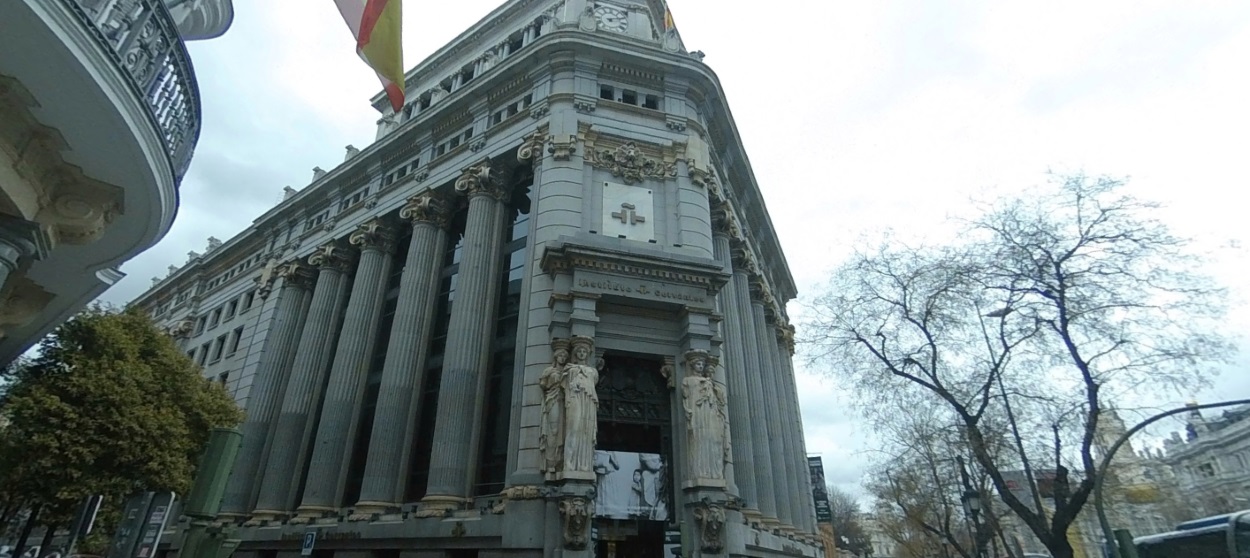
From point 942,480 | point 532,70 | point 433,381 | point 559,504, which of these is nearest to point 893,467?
point 942,480

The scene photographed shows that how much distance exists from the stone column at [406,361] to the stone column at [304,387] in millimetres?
6068

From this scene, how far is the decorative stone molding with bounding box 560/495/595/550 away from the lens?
55.2 feet

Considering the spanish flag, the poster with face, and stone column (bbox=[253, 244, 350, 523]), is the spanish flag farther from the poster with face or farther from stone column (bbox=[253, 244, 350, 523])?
stone column (bbox=[253, 244, 350, 523])

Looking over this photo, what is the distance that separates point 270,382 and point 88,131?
86.6ft

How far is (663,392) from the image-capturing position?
68.2ft

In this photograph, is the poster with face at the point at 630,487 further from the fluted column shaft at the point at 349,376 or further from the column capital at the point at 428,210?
the column capital at the point at 428,210

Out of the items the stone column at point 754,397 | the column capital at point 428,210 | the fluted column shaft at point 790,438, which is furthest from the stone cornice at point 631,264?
the fluted column shaft at point 790,438

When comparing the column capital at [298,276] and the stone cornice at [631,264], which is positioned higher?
the column capital at [298,276]

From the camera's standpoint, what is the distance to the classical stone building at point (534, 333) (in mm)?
18797

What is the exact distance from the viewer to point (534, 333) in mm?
20531

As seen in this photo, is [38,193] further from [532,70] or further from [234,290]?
[234,290]

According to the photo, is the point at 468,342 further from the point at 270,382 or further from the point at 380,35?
the point at 270,382

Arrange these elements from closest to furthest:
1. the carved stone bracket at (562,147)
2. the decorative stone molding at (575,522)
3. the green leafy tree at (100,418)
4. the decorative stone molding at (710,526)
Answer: the decorative stone molding at (575,522) < the decorative stone molding at (710,526) < the green leafy tree at (100,418) < the carved stone bracket at (562,147)

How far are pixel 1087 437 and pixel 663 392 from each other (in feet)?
38.6
